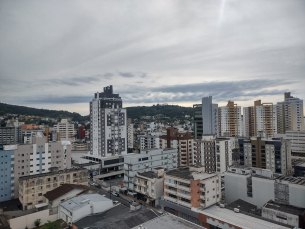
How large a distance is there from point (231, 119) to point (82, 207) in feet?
295

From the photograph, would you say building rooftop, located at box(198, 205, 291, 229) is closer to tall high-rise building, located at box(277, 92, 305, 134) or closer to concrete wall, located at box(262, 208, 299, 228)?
concrete wall, located at box(262, 208, 299, 228)

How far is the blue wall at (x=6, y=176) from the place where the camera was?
130ft

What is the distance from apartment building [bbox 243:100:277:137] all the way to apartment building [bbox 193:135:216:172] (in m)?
50.3

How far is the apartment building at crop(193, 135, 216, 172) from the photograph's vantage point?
48.9 metres

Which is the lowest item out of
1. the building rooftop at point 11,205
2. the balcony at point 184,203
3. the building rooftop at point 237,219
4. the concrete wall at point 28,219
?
the building rooftop at point 11,205

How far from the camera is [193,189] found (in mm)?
29484

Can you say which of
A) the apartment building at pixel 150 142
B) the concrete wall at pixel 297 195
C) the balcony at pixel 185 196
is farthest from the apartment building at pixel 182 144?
the concrete wall at pixel 297 195

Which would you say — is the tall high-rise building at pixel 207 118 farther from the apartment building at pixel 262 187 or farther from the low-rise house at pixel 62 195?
the low-rise house at pixel 62 195

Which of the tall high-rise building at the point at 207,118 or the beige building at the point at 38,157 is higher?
the tall high-rise building at the point at 207,118

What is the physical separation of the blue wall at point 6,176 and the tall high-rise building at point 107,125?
74.2 feet

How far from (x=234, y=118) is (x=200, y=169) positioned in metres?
75.3

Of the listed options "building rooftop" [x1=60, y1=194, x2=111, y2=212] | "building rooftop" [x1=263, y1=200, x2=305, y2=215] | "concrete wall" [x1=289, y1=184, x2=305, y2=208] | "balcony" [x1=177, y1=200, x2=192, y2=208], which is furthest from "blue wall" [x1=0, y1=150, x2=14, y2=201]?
"concrete wall" [x1=289, y1=184, x2=305, y2=208]

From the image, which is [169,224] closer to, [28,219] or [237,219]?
[237,219]

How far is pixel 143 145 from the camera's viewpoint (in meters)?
79.0
